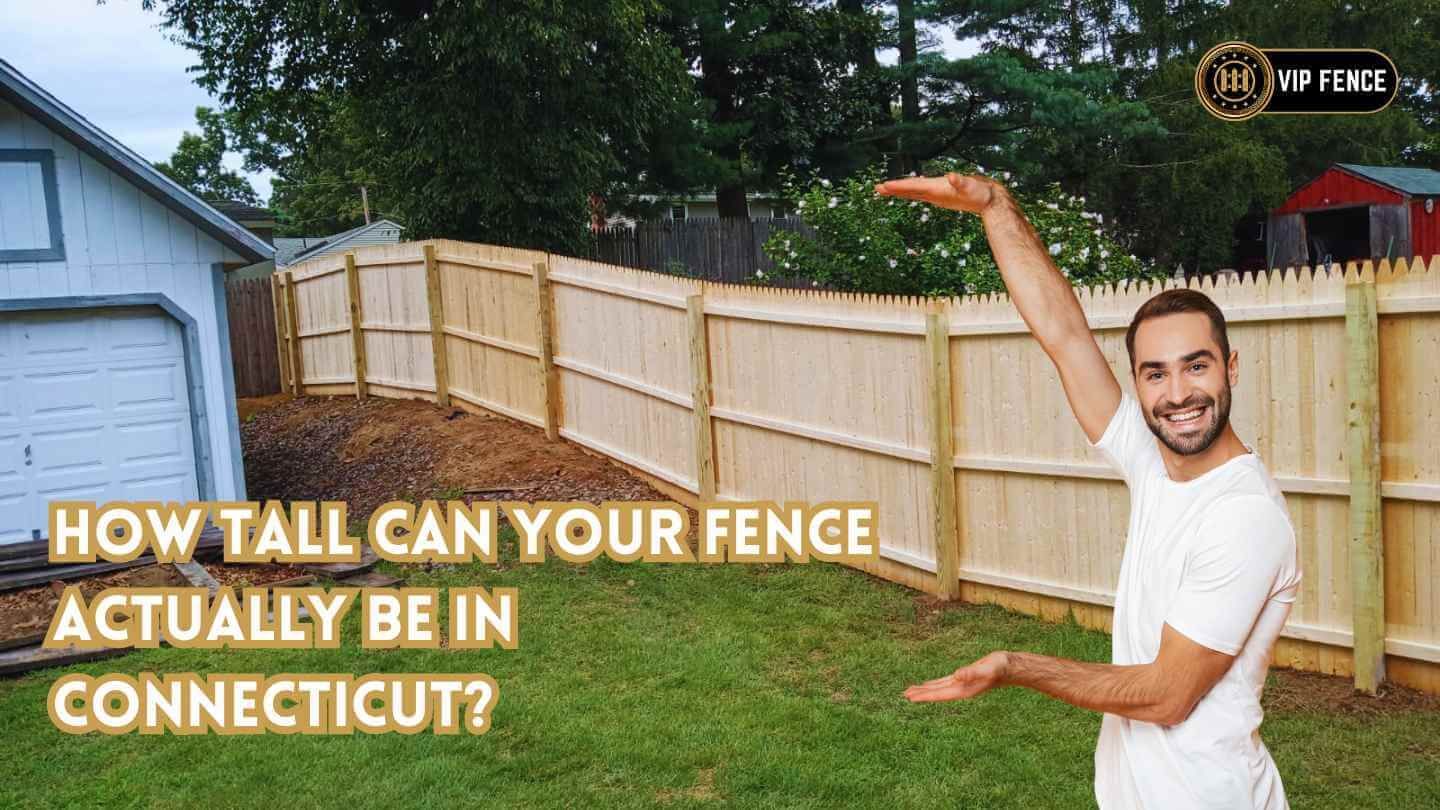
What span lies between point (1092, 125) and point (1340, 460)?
18087mm

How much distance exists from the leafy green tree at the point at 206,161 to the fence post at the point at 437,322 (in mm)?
76986

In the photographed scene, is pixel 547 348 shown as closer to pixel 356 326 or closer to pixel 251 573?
pixel 251 573

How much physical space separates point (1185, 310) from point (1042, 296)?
21.1 inches

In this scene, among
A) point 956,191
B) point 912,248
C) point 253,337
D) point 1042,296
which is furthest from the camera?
point 253,337

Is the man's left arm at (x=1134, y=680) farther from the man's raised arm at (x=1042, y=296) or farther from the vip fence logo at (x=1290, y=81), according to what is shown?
the vip fence logo at (x=1290, y=81)

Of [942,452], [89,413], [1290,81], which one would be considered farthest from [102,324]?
[1290,81]

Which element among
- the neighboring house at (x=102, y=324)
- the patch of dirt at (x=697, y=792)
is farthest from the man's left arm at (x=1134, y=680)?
the neighboring house at (x=102, y=324)

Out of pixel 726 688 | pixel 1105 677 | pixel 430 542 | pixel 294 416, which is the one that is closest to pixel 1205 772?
pixel 1105 677

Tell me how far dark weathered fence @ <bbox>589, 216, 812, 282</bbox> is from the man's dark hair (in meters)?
20.0

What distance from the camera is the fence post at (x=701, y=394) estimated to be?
433 inches

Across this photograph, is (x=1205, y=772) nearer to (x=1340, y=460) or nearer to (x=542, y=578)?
(x=1340, y=460)

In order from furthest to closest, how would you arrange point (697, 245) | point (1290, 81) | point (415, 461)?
point (1290, 81) → point (697, 245) → point (415, 461)

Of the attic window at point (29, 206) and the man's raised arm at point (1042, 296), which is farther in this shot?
the attic window at point (29, 206)

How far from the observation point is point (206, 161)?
3494 inches
